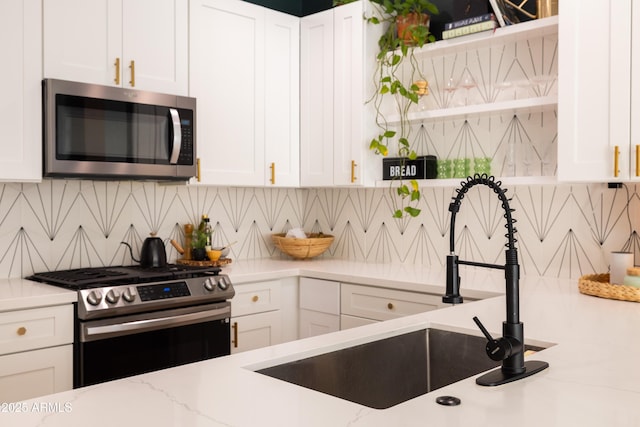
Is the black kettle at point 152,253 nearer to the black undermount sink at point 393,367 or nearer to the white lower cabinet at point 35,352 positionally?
the white lower cabinet at point 35,352

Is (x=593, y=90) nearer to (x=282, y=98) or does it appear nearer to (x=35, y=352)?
(x=282, y=98)

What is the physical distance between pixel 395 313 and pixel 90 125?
175cm

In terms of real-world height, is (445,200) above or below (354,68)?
below

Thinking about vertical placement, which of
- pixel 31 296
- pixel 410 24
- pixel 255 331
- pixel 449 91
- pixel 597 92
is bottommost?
pixel 255 331

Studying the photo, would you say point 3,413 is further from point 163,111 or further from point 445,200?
point 445,200

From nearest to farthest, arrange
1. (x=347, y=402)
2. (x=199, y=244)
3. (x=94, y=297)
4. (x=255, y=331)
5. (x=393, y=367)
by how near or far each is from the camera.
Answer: (x=347, y=402), (x=393, y=367), (x=94, y=297), (x=255, y=331), (x=199, y=244)

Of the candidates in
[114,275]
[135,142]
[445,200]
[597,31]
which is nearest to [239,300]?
[114,275]

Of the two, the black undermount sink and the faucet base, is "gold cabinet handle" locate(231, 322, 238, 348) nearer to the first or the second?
the black undermount sink

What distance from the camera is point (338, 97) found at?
12.4 ft

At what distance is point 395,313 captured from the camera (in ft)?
10.3

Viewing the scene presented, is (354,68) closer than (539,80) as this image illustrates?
No

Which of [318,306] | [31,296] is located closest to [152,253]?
[31,296]

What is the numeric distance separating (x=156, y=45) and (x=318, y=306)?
167cm

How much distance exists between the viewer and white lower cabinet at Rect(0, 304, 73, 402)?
242 cm
